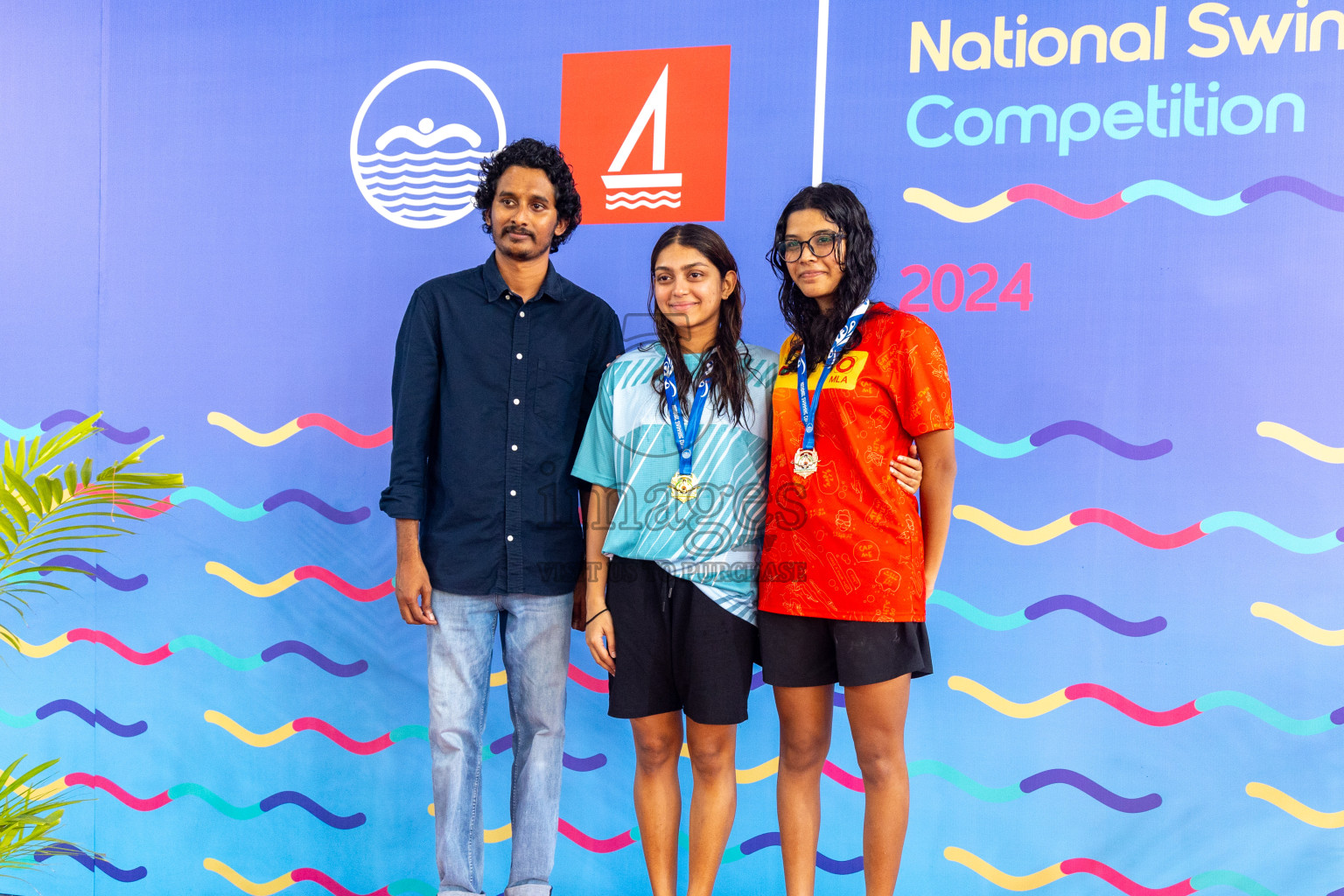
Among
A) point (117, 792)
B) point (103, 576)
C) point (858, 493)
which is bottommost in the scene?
point (117, 792)

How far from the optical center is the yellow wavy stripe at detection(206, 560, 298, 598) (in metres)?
2.69

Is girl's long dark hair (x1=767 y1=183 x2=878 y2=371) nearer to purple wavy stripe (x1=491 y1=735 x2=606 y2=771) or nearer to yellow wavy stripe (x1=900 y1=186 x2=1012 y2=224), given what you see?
yellow wavy stripe (x1=900 y1=186 x2=1012 y2=224)

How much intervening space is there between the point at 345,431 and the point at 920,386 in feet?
5.73

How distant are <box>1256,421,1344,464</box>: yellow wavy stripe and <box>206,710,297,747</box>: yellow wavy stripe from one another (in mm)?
2842

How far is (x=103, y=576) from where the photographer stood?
2781 millimetres

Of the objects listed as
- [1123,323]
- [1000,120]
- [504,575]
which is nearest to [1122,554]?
[1123,323]

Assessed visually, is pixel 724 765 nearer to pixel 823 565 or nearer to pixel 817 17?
pixel 823 565

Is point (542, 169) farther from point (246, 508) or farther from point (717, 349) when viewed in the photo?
point (246, 508)

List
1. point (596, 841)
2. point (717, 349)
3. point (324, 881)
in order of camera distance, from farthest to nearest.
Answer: point (324, 881) → point (596, 841) → point (717, 349)

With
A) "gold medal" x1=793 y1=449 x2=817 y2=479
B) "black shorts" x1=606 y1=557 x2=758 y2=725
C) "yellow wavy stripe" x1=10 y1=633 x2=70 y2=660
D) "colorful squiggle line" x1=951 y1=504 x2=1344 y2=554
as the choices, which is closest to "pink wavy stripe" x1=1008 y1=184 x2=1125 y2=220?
"colorful squiggle line" x1=951 y1=504 x2=1344 y2=554

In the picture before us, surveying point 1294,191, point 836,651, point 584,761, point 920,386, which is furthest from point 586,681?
point 1294,191

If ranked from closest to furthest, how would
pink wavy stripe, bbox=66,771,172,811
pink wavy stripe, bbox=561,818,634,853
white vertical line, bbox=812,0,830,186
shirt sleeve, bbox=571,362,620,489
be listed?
shirt sleeve, bbox=571,362,620,489, white vertical line, bbox=812,0,830,186, pink wavy stripe, bbox=561,818,634,853, pink wavy stripe, bbox=66,771,172,811

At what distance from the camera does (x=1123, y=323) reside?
7.37ft

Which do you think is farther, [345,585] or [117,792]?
[117,792]
